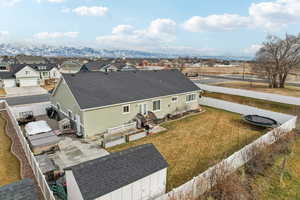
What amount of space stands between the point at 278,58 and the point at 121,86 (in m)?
26.6

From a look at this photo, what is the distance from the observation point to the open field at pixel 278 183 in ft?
28.3

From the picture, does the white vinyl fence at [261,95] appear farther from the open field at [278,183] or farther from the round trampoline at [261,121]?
the open field at [278,183]

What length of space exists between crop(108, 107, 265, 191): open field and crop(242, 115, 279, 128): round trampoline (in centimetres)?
52

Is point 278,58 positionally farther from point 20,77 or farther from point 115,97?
point 20,77

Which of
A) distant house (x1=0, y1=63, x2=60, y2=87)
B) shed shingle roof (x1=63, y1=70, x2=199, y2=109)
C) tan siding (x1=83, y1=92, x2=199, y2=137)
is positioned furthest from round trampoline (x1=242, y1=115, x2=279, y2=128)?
distant house (x1=0, y1=63, x2=60, y2=87)

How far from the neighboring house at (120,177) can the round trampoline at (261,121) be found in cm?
1306

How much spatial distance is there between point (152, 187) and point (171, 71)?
1926 centimetres

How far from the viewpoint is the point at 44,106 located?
66.5 feet

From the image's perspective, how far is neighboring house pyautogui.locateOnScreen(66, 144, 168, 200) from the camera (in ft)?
20.1

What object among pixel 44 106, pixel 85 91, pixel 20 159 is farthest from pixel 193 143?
pixel 44 106

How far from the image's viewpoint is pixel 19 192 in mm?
5848

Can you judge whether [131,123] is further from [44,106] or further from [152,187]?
[44,106]

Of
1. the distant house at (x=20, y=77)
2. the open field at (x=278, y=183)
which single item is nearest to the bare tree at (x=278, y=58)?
the open field at (x=278, y=183)

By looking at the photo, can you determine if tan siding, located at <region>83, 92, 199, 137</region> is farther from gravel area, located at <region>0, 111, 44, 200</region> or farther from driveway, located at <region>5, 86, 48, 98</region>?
driveway, located at <region>5, 86, 48, 98</region>
